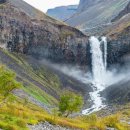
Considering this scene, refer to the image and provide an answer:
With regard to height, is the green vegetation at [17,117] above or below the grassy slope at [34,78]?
below

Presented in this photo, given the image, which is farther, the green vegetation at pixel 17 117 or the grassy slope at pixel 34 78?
the grassy slope at pixel 34 78

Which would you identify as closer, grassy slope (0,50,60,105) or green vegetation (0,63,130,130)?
green vegetation (0,63,130,130)

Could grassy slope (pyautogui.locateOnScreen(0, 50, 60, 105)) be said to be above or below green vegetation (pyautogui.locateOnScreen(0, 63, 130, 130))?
above

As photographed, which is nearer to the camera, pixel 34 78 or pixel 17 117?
pixel 17 117

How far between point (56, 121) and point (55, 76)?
442 ft

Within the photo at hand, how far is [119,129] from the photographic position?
183 feet

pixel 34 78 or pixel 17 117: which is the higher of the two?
pixel 34 78

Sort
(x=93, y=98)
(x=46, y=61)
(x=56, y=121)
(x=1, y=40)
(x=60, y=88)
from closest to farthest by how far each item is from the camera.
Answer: (x=56, y=121) → (x=93, y=98) → (x=60, y=88) → (x=1, y=40) → (x=46, y=61)

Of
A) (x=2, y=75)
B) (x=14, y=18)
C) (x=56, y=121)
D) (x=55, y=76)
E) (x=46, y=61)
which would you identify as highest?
(x=14, y=18)

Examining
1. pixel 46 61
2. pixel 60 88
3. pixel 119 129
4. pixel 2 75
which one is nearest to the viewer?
pixel 2 75

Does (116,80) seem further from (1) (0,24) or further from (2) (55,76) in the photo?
(1) (0,24)

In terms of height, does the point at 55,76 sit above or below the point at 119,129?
above

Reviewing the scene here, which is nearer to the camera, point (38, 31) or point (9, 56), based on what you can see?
point (9, 56)

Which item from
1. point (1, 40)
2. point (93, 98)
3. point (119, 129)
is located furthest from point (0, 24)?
point (119, 129)
